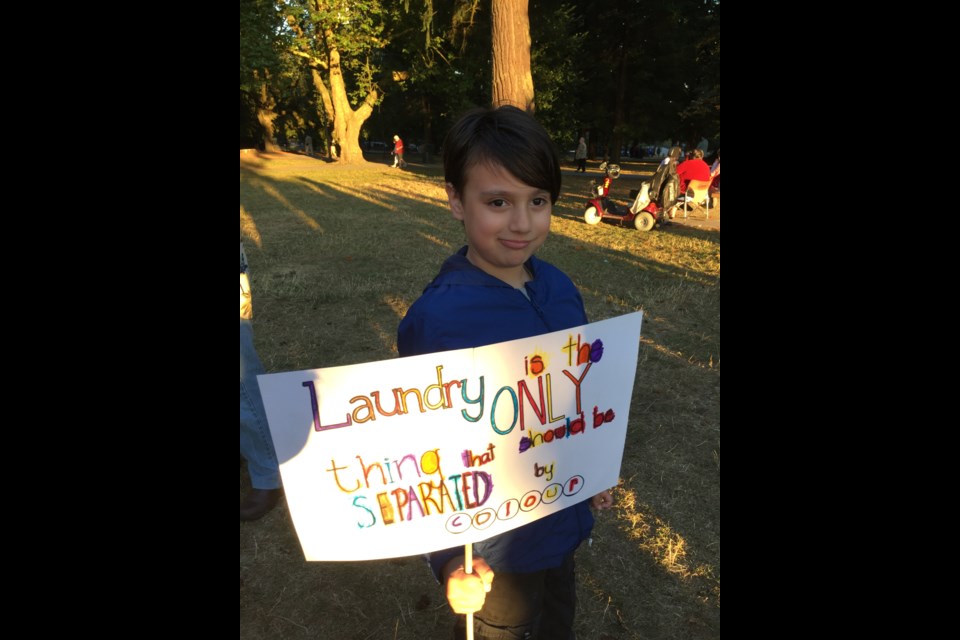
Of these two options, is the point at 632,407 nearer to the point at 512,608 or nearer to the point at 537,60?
the point at 512,608

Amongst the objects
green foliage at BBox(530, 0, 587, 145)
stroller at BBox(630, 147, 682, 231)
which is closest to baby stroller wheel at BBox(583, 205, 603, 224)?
stroller at BBox(630, 147, 682, 231)

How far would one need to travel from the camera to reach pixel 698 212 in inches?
473

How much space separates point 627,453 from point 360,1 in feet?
74.5

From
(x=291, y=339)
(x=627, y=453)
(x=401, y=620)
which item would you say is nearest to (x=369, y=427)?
(x=401, y=620)

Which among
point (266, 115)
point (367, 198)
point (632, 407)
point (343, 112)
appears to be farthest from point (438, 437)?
point (266, 115)

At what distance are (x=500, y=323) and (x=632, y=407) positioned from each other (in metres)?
2.58

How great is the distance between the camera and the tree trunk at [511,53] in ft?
33.2

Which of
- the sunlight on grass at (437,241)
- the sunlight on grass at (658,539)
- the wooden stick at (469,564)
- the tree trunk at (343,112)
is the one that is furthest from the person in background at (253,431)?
the tree trunk at (343,112)

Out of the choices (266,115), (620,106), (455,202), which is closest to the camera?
(455,202)

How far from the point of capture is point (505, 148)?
4.36 feet

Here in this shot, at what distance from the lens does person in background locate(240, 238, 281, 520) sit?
2.51 metres

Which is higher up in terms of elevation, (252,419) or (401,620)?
(252,419)

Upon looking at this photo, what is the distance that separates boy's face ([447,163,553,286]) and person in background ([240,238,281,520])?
1510 mm

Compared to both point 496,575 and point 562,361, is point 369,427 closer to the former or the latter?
point 562,361
